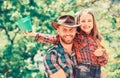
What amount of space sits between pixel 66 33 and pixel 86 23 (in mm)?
209

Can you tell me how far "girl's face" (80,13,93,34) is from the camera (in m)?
3.35

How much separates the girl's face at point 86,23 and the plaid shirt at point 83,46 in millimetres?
46

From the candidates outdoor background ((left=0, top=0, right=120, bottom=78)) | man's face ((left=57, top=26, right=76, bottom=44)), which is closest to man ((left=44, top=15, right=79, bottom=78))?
man's face ((left=57, top=26, right=76, bottom=44))

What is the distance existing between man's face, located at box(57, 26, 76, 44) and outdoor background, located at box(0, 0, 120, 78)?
13cm

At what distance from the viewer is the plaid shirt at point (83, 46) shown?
11.1 feet

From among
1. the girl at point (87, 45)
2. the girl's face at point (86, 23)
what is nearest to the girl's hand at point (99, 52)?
the girl at point (87, 45)

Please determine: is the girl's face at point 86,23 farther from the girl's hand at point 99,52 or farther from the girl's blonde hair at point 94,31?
the girl's hand at point 99,52

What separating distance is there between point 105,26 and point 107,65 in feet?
1.19

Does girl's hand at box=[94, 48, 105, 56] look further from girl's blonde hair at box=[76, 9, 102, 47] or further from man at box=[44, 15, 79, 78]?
man at box=[44, 15, 79, 78]

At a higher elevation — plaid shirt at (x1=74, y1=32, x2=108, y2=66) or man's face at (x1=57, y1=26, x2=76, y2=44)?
man's face at (x1=57, y1=26, x2=76, y2=44)

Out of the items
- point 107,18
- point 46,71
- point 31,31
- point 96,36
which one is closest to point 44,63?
point 46,71

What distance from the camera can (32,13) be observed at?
349 centimetres

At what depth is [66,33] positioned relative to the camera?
329cm

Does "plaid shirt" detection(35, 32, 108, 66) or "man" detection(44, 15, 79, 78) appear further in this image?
"plaid shirt" detection(35, 32, 108, 66)
